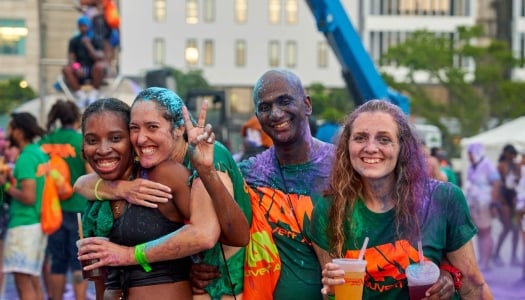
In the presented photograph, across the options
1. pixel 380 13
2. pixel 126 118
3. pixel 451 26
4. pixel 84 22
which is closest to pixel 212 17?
pixel 380 13

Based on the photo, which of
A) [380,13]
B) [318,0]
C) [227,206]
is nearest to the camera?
[227,206]

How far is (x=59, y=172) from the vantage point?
25.7 ft

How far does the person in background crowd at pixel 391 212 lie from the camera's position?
3.49 metres

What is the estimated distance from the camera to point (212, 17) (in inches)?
2672

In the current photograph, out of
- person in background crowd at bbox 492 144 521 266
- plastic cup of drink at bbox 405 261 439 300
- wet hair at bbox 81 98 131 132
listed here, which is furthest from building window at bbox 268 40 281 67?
plastic cup of drink at bbox 405 261 439 300

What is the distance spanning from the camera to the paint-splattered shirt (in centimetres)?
392

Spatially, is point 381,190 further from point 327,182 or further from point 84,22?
point 84,22

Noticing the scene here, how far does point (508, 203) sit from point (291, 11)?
183ft

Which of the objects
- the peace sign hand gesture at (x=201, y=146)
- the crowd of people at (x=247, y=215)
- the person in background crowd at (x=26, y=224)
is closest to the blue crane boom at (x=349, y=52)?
the person in background crowd at (x=26, y=224)

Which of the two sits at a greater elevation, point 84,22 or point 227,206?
point 84,22

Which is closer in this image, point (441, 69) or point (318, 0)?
point (318, 0)

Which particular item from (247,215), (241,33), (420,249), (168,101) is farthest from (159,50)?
(420,249)

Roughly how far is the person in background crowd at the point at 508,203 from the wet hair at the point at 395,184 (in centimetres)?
974

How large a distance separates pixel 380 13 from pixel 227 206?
62.4 m
